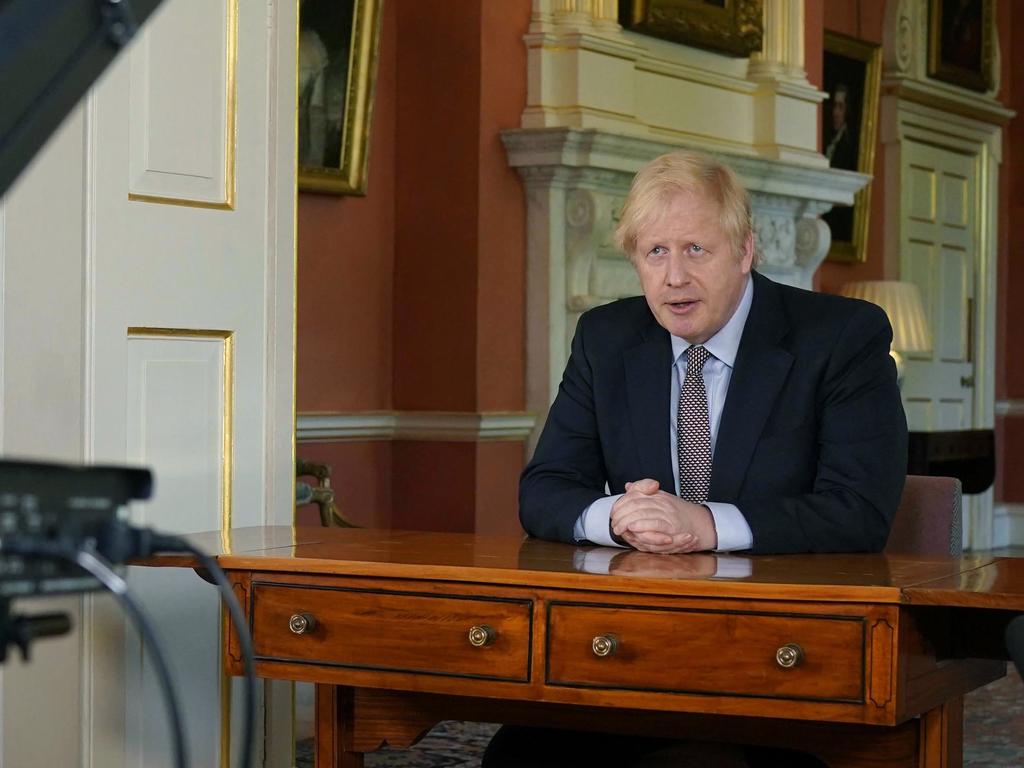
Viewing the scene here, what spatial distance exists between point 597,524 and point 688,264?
1.80ft

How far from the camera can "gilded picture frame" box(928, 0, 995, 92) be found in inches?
418

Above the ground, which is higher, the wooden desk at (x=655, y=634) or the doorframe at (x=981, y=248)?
the doorframe at (x=981, y=248)

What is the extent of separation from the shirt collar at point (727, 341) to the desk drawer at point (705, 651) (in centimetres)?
83

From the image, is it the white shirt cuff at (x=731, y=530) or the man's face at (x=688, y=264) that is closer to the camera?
the white shirt cuff at (x=731, y=530)

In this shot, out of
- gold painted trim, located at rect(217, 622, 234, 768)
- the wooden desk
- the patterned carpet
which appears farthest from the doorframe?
the wooden desk

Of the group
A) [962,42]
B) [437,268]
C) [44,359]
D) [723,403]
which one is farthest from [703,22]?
[44,359]

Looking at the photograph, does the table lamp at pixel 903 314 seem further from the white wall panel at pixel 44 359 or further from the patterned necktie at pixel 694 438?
the white wall panel at pixel 44 359

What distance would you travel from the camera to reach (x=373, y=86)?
6.12 m

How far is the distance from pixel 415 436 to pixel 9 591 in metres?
5.46

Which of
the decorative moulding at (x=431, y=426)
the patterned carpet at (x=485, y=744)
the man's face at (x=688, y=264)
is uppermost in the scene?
the man's face at (x=688, y=264)

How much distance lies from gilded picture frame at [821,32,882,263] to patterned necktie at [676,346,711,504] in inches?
255

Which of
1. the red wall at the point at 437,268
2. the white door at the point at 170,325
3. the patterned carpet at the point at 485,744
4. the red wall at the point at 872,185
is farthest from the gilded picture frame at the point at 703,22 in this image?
the white door at the point at 170,325

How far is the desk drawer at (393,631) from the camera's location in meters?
2.63

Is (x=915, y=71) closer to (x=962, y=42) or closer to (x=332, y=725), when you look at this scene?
(x=962, y=42)
